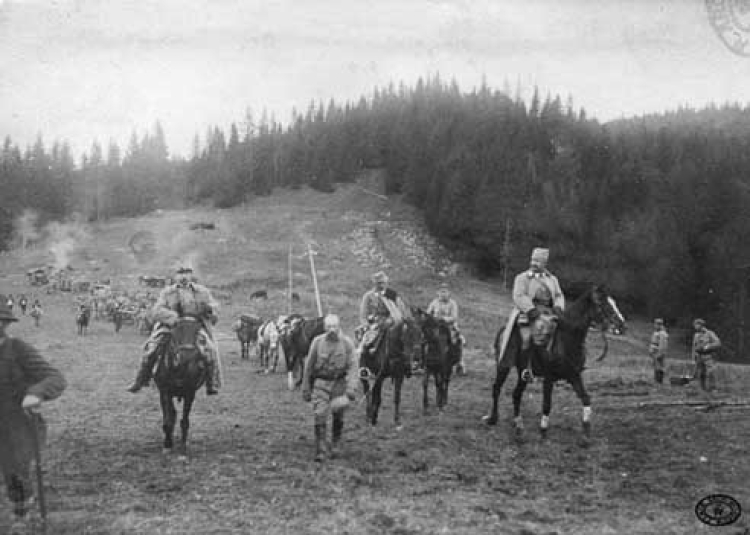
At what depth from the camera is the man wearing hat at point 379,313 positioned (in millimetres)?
13203

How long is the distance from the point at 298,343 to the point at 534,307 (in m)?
8.41

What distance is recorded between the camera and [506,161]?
70.2 meters

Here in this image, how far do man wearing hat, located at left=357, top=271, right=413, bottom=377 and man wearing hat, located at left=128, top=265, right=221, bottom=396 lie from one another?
3182 millimetres

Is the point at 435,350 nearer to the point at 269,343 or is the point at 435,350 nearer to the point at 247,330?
the point at 269,343

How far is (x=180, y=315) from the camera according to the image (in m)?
10.9

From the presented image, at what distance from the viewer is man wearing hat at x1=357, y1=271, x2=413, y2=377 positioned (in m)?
13.2

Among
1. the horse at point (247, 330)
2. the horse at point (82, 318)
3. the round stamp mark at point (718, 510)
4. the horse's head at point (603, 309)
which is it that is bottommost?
the horse at point (82, 318)

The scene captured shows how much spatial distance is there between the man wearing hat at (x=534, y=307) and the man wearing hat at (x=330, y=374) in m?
3.37

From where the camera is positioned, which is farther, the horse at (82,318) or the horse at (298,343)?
the horse at (82,318)

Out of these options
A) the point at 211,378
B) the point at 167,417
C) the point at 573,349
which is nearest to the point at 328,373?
the point at 211,378

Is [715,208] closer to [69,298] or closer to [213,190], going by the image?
[69,298]

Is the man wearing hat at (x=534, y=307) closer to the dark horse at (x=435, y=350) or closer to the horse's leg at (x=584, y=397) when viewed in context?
the horse's leg at (x=584, y=397)

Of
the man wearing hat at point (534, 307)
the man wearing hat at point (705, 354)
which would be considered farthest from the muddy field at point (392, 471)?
the man wearing hat at point (705, 354)

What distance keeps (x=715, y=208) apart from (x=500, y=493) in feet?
167
